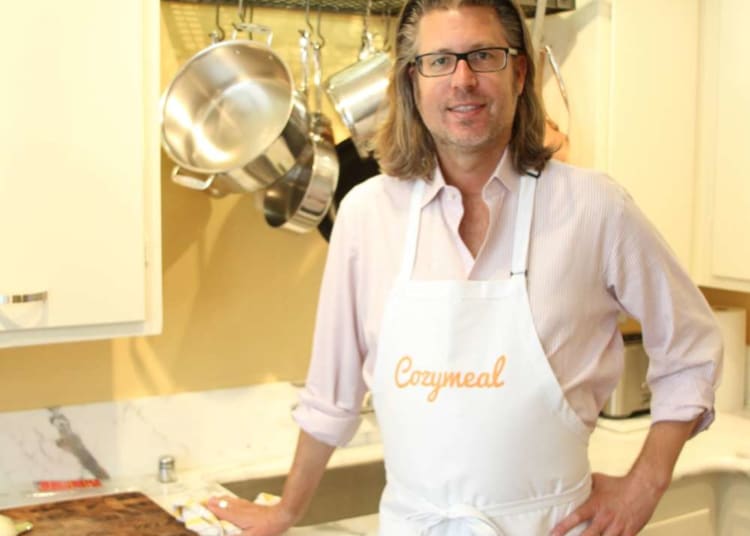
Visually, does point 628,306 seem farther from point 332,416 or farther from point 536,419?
point 332,416

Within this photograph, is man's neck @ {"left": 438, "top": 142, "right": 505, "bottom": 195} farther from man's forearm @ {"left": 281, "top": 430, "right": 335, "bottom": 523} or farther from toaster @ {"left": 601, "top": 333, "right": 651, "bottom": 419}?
toaster @ {"left": 601, "top": 333, "right": 651, "bottom": 419}

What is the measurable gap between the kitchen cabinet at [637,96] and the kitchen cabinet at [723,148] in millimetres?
24

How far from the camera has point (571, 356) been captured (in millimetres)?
1343

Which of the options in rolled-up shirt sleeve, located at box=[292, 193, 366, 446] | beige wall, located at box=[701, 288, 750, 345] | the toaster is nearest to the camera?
rolled-up shirt sleeve, located at box=[292, 193, 366, 446]

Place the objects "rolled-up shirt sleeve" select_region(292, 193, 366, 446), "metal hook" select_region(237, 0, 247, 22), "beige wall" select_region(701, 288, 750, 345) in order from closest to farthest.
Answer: "rolled-up shirt sleeve" select_region(292, 193, 366, 446), "metal hook" select_region(237, 0, 247, 22), "beige wall" select_region(701, 288, 750, 345)

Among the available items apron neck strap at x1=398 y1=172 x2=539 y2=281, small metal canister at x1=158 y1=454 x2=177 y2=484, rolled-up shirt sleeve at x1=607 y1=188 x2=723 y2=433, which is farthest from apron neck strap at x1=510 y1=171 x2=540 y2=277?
small metal canister at x1=158 y1=454 x2=177 y2=484

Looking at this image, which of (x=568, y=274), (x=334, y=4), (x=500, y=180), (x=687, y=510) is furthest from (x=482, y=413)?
(x=334, y=4)

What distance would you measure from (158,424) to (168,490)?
0.18m

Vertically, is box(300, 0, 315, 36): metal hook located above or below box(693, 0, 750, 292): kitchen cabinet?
above

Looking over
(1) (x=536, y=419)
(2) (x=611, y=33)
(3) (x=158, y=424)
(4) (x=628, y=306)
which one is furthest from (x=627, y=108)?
(3) (x=158, y=424)

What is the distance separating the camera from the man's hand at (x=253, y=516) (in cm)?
154

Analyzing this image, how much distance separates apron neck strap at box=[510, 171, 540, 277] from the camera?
4.42 feet

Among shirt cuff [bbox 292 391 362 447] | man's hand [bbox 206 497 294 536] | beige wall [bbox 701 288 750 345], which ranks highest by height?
beige wall [bbox 701 288 750 345]

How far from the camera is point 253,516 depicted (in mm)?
1557
